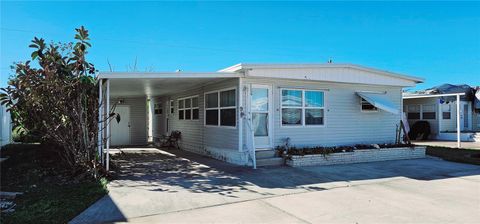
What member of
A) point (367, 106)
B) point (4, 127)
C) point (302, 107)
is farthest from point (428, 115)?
point (4, 127)

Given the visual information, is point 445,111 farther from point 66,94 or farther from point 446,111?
point 66,94

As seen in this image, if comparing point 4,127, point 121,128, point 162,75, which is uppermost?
point 162,75

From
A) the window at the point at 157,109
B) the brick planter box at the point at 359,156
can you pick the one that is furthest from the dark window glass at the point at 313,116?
the window at the point at 157,109

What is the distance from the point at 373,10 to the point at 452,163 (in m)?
6.62

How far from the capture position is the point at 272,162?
9461mm

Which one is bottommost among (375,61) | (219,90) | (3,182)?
(3,182)

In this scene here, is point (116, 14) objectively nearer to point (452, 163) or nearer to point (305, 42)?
point (305, 42)

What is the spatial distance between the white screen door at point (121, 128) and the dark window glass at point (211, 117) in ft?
23.3

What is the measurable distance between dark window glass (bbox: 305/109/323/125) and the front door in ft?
4.45

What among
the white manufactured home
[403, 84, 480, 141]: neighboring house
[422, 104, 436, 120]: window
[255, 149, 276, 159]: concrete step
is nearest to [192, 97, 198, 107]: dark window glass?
[255, 149, 276, 159]: concrete step

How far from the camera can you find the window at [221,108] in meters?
10.0

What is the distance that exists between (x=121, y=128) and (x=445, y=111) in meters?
17.9

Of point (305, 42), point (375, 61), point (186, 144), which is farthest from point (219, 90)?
point (375, 61)

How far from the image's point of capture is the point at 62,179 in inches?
297
